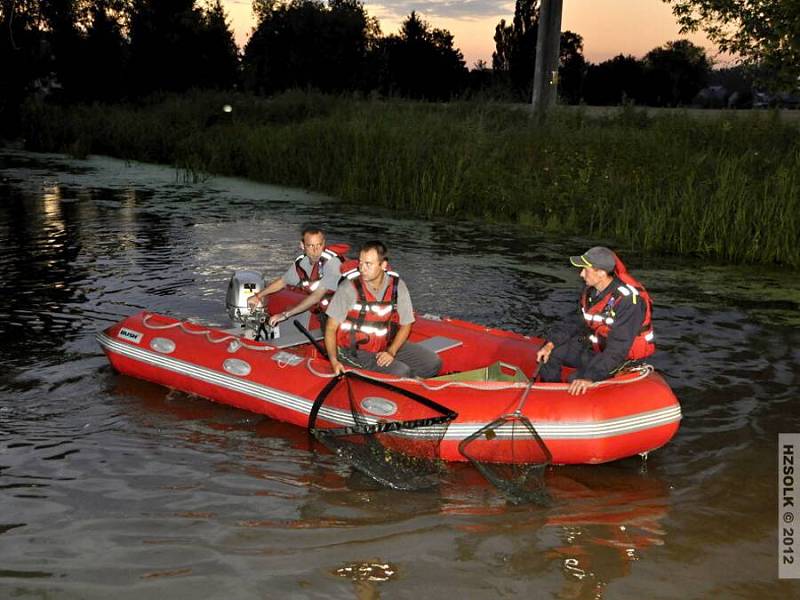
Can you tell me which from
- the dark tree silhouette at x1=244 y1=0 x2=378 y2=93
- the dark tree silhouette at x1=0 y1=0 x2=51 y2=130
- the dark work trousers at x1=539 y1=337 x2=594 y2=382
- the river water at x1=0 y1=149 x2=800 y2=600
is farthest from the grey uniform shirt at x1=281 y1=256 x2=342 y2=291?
the dark tree silhouette at x1=244 y1=0 x2=378 y2=93

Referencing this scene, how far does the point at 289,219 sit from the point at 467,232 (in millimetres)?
2821

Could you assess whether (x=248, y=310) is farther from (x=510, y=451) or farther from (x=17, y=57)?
(x=17, y=57)

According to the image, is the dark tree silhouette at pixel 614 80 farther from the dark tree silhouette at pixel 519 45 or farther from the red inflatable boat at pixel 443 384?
the red inflatable boat at pixel 443 384

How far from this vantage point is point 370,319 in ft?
19.9

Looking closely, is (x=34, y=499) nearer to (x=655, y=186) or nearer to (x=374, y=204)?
(x=655, y=186)

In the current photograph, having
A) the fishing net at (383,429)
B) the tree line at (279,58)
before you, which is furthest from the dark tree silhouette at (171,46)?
the fishing net at (383,429)

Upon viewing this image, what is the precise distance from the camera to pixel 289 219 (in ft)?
46.5

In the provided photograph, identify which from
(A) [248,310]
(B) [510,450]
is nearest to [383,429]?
(B) [510,450]

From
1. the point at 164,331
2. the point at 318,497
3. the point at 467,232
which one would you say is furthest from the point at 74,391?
the point at 467,232

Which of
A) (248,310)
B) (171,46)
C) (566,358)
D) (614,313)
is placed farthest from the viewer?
(171,46)

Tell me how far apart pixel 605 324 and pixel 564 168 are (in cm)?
854

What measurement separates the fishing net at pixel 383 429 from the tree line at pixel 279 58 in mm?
21311

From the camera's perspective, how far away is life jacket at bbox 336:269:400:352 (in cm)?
603

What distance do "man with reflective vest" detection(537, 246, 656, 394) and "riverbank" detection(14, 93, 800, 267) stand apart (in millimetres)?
5957
